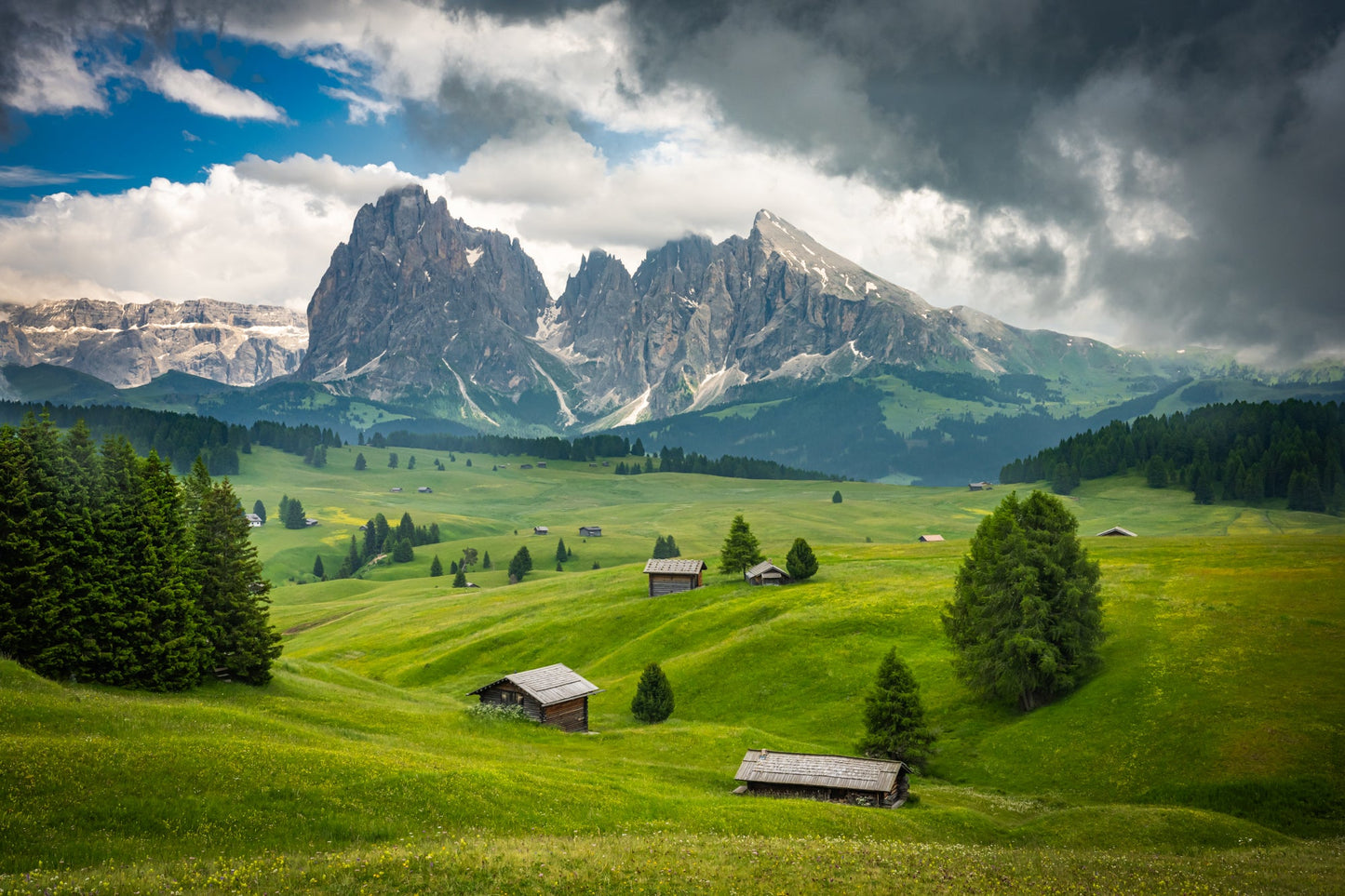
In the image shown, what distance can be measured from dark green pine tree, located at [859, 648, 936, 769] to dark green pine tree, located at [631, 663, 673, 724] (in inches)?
688

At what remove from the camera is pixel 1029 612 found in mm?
57906

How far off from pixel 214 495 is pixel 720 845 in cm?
4047

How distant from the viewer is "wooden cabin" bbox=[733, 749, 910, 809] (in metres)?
43.4

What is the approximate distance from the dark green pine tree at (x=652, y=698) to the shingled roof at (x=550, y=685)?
3775 mm

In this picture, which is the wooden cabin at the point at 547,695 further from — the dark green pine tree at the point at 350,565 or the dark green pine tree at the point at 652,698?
the dark green pine tree at the point at 350,565

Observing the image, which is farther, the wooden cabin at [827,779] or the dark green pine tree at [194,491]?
the dark green pine tree at [194,491]

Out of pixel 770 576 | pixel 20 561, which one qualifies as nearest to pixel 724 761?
pixel 20 561

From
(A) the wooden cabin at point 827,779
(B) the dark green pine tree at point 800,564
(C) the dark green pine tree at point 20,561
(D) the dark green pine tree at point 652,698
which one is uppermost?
(C) the dark green pine tree at point 20,561

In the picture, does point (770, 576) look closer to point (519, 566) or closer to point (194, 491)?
point (194, 491)

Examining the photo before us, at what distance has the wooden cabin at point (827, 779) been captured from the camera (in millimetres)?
43375

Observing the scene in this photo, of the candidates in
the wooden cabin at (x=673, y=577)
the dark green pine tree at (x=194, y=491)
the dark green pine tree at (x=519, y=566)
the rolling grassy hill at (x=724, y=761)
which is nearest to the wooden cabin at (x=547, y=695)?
the rolling grassy hill at (x=724, y=761)

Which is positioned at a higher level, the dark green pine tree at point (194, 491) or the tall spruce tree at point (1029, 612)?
the dark green pine tree at point (194, 491)

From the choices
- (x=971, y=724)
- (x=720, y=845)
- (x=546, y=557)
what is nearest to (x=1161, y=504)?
(x=546, y=557)

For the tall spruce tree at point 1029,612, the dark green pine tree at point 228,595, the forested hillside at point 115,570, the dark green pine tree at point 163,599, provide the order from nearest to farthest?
the forested hillside at point 115,570 < the dark green pine tree at point 163,599 < the dark green pine tree at point 228,595 < the tall spruce tree at point 1029,612
